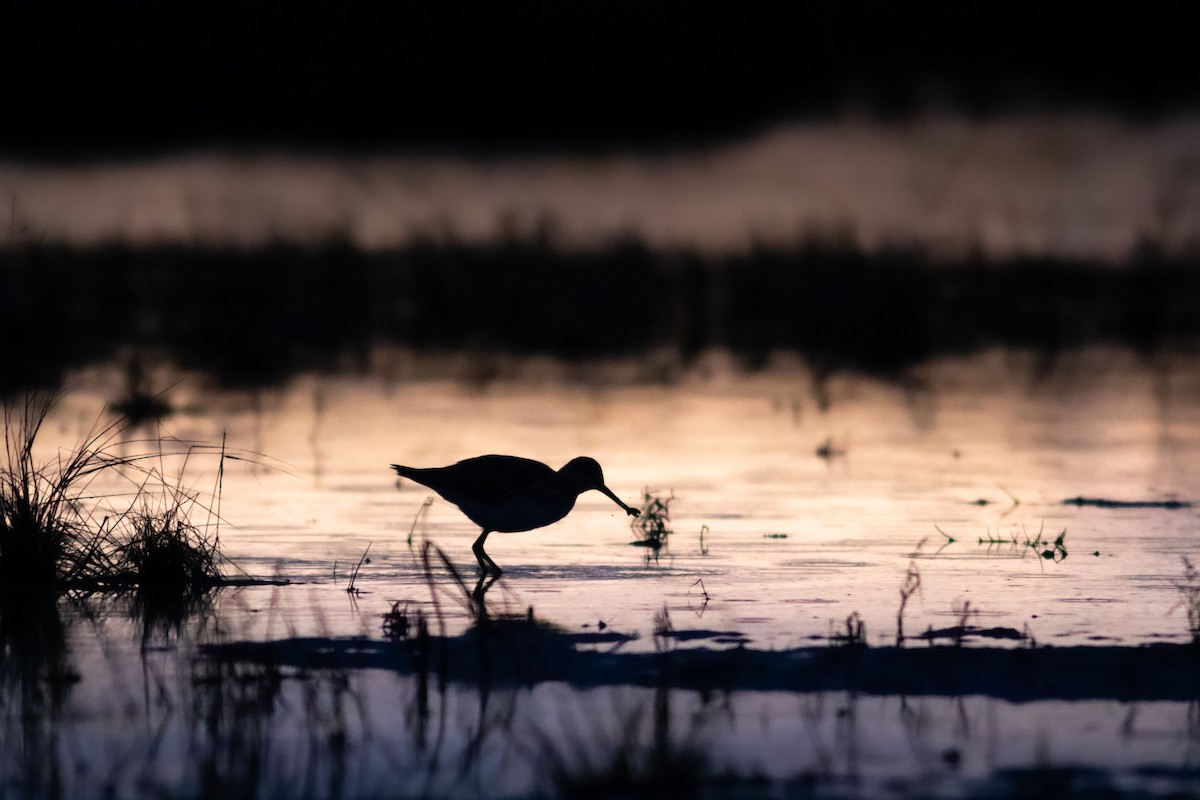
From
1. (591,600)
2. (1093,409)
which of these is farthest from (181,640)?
(1093,409)

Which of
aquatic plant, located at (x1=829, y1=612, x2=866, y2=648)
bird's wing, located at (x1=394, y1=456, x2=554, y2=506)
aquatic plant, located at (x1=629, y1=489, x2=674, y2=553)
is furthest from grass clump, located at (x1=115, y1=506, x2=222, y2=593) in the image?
aquatic plant, located at (x1=829, y1=612, x2=866, y2=648)

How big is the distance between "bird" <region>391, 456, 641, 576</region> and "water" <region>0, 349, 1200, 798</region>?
257 millimetres

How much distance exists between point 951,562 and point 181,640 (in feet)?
14.4

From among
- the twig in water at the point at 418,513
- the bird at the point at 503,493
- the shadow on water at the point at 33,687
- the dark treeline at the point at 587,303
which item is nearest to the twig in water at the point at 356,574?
the twig in water at the point at 418,513

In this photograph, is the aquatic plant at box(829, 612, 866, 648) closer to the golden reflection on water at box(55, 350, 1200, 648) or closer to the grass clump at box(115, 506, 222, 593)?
the golden reflection on water at box(55, 350, 1200, 648)

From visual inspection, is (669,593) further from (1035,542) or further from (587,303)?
(587,303)

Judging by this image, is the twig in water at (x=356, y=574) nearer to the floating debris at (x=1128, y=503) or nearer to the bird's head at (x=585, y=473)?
the bird's head at (x=585, y=473)

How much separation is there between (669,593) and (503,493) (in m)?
1.45

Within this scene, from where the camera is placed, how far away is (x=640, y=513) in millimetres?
12180

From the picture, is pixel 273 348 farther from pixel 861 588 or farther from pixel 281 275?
pixel 861 588

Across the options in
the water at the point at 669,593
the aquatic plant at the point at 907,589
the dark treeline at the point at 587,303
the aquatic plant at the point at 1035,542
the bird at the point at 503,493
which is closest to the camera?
the water at the point at 669,593

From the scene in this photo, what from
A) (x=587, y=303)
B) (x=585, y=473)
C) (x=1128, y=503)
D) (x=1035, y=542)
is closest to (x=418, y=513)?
(x=585, y=473)

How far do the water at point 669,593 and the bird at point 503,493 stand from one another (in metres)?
0.26

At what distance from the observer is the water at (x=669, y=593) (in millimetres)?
6594
